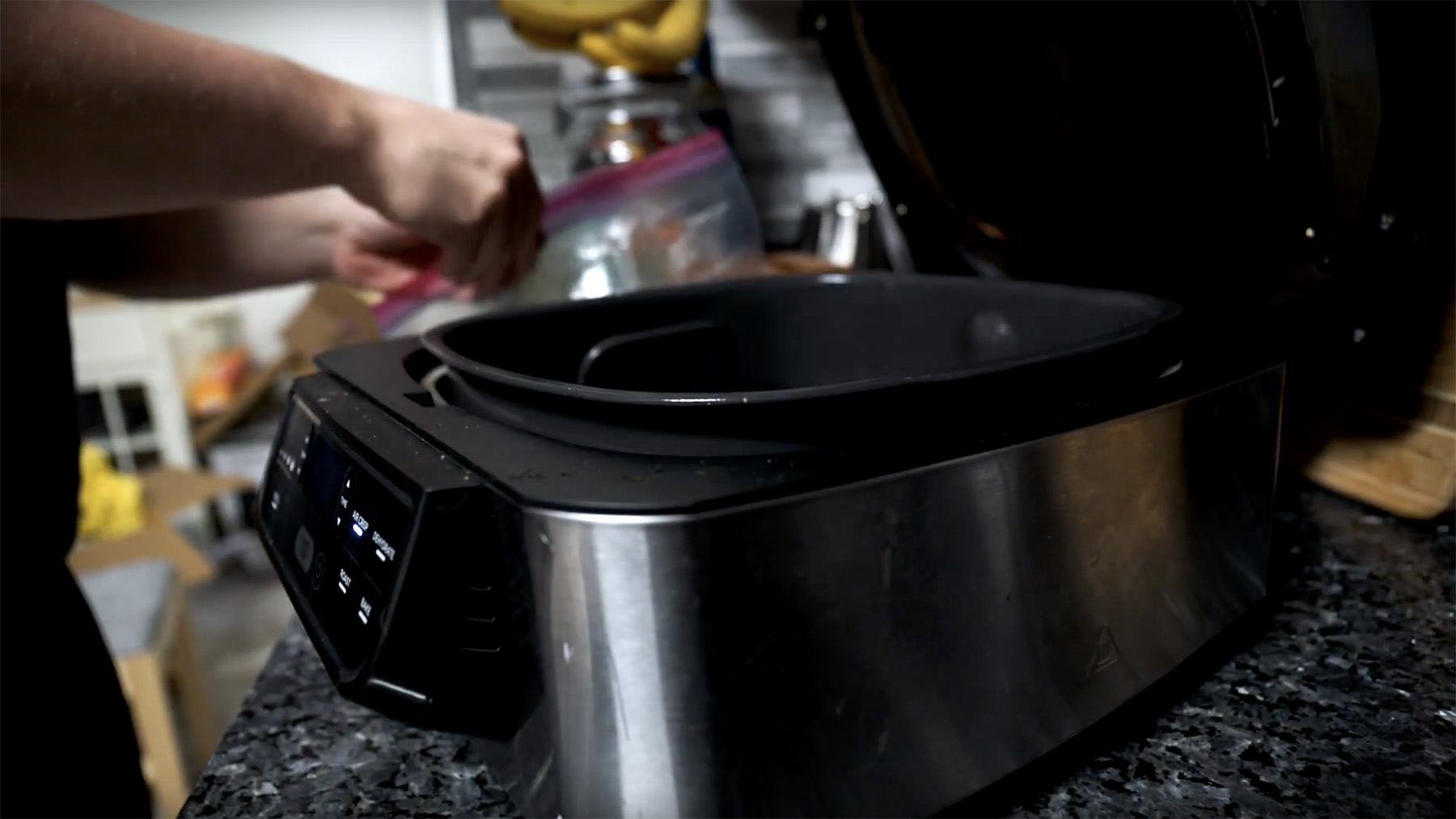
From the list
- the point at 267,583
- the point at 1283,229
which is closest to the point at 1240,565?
the point at 1283,229

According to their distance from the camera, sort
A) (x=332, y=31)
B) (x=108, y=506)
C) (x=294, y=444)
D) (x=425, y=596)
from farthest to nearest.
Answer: (x=332, y=31), (x=108, y=506), (x=294, y=444), (x=425, y=596)

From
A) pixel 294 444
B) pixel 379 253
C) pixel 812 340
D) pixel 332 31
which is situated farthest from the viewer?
pixel 332 31

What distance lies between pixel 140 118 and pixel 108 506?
1.47 meters

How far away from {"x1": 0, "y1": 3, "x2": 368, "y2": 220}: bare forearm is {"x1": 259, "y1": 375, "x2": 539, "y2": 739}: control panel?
18cm

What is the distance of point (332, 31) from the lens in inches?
67.0

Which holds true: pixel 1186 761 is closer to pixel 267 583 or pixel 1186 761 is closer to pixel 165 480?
pixel 165 480

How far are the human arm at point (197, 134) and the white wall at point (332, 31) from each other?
1221 mm

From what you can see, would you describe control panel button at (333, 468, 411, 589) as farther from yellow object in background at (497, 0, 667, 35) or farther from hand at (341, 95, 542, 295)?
yellow object in background at (497, 0, 667, 35)

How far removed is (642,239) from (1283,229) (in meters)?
0.43

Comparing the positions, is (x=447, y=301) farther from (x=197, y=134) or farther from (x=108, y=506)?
(x=108, y=506)

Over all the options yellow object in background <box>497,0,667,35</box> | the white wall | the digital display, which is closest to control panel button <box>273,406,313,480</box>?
the digital display

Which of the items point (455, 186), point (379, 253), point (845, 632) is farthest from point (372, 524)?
point (379, 253)

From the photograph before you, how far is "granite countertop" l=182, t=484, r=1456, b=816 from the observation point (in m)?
0.35

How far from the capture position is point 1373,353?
21.4 inches
